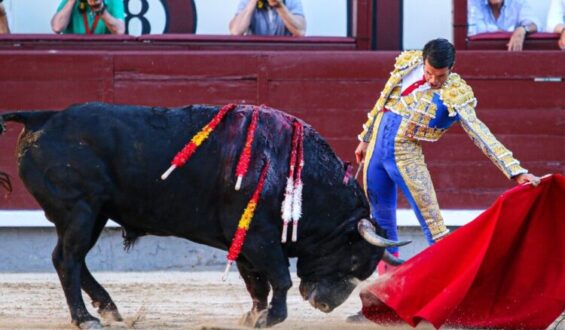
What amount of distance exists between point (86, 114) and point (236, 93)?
2793 millimetres

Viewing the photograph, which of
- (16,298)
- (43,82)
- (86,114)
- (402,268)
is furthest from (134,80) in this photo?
(402,268)

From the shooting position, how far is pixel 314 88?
30.0 feet

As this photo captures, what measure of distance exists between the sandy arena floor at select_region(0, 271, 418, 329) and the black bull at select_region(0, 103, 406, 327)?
0.30 meters

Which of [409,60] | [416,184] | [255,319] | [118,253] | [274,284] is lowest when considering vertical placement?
[118,253]

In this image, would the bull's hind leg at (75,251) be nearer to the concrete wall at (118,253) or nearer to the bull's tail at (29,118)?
the bull's tail at (29,118)

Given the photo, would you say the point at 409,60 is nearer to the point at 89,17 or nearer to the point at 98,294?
the point at 98,294

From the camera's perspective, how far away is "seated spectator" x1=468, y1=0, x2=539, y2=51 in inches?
359

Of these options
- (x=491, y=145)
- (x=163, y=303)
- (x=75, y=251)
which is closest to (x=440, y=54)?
(x=491, y=145)

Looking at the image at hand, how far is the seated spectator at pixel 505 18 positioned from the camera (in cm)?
912

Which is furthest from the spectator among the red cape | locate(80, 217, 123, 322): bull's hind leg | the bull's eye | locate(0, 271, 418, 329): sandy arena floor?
the red cape

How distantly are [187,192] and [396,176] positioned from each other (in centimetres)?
95

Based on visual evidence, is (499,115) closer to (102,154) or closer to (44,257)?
(44,257)

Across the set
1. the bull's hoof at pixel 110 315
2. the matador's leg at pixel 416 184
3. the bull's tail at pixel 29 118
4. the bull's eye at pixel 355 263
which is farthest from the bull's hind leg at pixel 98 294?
the matador's leg at pixel 416 184

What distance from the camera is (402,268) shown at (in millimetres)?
6309
